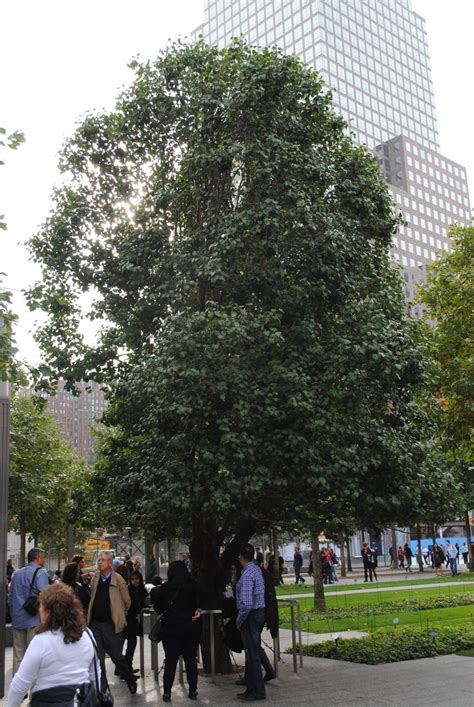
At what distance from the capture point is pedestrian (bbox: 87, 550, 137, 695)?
9.50 m

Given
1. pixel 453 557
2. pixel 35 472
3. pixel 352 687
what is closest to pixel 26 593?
pixel 352 687

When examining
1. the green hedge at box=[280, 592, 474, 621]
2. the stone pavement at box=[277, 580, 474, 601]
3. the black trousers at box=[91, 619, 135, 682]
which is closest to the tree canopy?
the black trousers at box=[91, 619, 135, 682]

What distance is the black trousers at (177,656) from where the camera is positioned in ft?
30.4

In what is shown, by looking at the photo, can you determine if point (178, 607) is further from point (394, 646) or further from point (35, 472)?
point (35, 472)

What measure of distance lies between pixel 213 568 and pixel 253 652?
7.67 ft

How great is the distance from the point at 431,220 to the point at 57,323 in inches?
4679

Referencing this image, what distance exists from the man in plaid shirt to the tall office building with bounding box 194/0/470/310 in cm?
10545

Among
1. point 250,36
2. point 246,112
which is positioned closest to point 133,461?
point 246,112

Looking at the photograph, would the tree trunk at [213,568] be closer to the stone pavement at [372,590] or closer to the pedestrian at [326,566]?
the stone pavement at [372,590]

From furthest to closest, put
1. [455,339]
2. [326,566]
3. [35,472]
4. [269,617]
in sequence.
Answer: [326,566] < [35,472] < [455,339] < [269,617]

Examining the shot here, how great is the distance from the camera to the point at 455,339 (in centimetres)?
1531

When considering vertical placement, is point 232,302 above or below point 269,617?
above

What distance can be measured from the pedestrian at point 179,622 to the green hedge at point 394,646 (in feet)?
11.1

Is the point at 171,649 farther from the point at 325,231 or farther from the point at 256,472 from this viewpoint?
the point at 325,231
